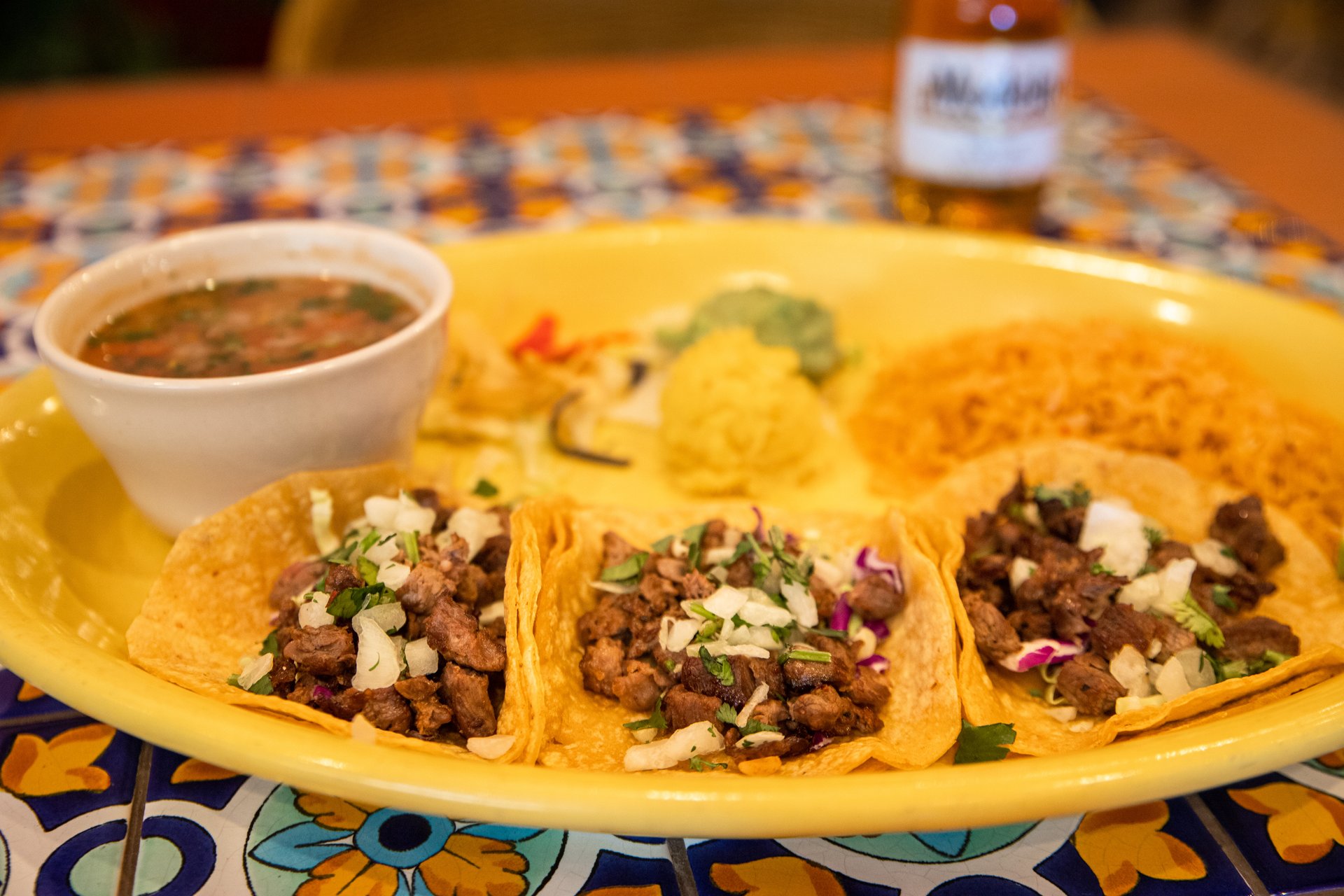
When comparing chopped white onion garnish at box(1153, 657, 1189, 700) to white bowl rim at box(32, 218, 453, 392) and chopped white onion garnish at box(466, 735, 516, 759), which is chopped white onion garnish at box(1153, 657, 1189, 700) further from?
white bowl rim at box(32, 218, 453, 392)

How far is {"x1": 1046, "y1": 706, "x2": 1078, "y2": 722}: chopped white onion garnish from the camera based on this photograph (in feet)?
5.43

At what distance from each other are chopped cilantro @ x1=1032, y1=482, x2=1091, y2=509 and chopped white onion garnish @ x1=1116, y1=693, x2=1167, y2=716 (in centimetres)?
43

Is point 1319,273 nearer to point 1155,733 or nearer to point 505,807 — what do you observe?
point 1155,733

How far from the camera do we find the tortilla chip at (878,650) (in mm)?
1516

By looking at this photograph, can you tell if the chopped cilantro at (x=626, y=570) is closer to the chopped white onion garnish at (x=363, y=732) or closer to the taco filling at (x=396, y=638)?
the taco filling at (x=396, y=638)

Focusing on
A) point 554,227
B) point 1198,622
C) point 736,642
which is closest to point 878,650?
point 736,642

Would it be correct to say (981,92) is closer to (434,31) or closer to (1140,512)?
(1140,512)

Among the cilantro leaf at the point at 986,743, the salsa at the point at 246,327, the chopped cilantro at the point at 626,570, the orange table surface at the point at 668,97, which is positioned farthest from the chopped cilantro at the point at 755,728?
the orange table surface at the point at 668,97

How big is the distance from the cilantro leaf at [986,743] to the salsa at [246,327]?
4.34 feet

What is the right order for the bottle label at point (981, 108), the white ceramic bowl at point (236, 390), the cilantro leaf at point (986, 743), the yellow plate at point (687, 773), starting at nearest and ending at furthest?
the yellow plate at point (687, 773) < the cilantro leaf at point (986, 743) < the white ceramic bowl at point (236, 390) < the bottle label at point (981, 108)

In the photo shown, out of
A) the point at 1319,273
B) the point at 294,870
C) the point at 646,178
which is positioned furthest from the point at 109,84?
the point at 1319,273

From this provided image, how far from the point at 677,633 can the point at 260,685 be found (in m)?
0.65

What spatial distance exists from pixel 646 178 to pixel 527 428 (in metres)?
1.63

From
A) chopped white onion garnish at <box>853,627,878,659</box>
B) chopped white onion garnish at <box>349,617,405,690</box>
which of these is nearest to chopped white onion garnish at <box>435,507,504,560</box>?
chopped white onion garnish at <box>349,617,405,690</box>
